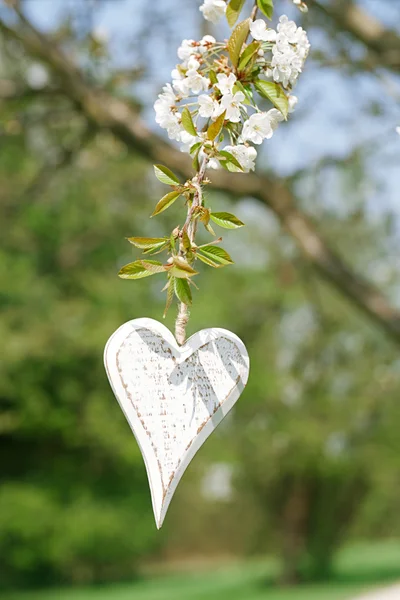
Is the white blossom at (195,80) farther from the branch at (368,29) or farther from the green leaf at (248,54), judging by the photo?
the branch at (368,29)

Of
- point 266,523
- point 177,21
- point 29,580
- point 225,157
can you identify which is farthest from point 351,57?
point 29,580

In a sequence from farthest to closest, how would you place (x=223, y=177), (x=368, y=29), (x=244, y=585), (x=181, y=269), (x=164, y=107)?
(x=244, y=585) → (x=223, y=177) → (x=368, y=29) → (x=164, y=107) → (x=181, y=269)

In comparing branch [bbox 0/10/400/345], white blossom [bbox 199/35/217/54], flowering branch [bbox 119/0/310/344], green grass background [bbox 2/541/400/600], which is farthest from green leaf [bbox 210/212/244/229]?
green grass background [bbox 2/541/400/600]

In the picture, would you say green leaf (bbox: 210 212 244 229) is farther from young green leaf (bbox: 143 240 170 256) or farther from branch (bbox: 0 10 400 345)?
branch (bbox: 0 10 400 345)

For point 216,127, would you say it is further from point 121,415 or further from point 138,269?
point 121,415

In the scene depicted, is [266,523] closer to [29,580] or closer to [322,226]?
[29,580]

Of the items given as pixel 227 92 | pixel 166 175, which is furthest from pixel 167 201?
pixel 227 92
